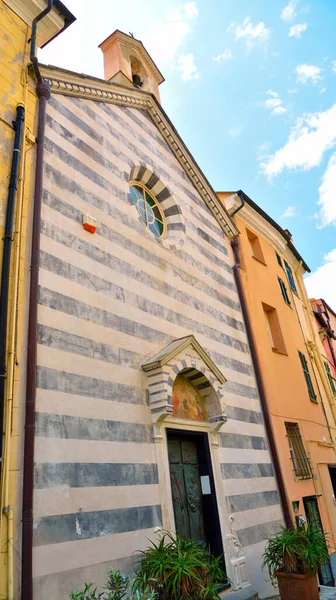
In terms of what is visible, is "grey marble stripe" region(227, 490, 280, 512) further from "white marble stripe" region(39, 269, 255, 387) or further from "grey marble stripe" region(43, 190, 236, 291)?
"grey marble stripe" region(43, 190, 236, 291)

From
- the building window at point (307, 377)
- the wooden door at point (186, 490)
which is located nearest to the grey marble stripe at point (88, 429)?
the wooden door at point (186, 490)

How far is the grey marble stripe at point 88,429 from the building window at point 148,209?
3938mm

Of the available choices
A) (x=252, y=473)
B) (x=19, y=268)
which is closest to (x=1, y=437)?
(x=19, y=268)

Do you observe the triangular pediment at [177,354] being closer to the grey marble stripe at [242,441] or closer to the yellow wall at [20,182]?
the grey marble stripe at [242,441]

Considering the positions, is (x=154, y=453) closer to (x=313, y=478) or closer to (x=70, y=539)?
(x=70, y=539)

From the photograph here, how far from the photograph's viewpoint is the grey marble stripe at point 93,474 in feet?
14.8

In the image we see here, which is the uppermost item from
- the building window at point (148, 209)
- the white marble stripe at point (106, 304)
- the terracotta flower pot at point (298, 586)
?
the building window at point (148, 209)

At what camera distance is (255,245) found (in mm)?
13516

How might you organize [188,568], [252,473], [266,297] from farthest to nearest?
[266,297], [252,473], [188,568]

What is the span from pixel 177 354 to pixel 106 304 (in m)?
1.46

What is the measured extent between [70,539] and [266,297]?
29.7ft

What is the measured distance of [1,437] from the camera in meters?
4.14

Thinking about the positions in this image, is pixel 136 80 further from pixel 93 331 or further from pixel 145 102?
pixel 93 331

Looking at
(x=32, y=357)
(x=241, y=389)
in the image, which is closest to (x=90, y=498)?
(x=32, y=357)
